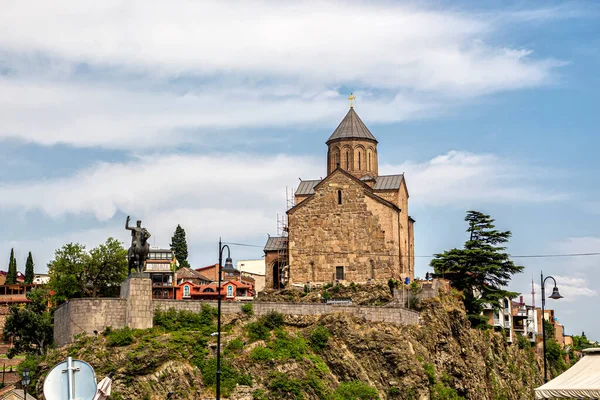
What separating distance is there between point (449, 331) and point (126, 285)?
2191 centimetres

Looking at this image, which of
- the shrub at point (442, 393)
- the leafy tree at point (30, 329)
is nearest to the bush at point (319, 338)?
the shrub at point (442, 393)

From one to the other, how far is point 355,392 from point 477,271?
21.1 m

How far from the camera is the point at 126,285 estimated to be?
4884 centimetres

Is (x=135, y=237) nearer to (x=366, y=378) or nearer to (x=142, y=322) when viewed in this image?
(x=142, y=322)

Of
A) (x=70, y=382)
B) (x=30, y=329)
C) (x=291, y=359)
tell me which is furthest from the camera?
(x=30, y=329)

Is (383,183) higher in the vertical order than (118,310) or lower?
higher

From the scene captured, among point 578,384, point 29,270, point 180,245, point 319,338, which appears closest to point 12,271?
point 29,270

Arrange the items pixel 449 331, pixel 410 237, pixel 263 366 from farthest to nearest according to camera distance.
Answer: pixel 410 237
pixel 449 331
pixel 263 366

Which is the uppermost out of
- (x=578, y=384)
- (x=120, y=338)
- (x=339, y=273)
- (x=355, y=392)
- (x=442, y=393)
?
(x=339, y=273)

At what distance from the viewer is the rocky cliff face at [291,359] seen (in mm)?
45562

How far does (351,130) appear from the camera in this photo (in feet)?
225

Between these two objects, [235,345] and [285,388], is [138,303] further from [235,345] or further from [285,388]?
[285,388]

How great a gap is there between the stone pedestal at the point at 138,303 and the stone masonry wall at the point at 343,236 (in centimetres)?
1745

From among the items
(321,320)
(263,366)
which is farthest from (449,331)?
(263,366)
